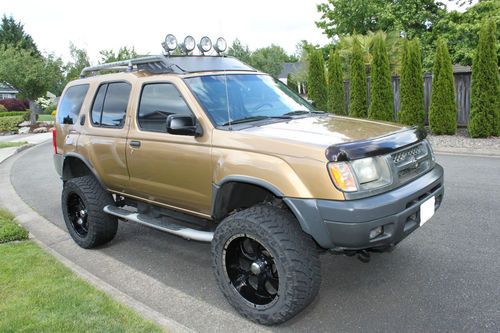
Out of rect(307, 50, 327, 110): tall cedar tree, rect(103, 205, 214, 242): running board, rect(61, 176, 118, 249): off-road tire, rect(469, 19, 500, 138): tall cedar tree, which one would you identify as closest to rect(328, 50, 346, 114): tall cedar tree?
rect(307, 50, 327, 110): tall cedar tree

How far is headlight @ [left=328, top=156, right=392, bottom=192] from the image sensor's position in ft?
9.88

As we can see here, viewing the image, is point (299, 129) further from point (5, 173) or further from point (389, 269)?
point (5, 173)

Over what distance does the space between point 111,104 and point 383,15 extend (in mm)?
25307

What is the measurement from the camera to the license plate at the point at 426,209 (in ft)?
11.0

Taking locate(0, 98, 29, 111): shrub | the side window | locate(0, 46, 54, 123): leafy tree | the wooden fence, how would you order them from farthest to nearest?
locate(0, 98, 29, 111): shrub < locate(0, 46, 54, 123): leafy tree < the wooden fence < the side window

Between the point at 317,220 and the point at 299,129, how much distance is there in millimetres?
904

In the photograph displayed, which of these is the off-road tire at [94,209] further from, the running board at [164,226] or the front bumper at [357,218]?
the front bumper at [357,218]

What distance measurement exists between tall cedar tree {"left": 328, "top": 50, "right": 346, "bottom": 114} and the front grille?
43.3 ft

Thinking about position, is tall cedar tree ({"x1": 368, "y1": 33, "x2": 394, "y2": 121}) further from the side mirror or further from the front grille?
the side mirror

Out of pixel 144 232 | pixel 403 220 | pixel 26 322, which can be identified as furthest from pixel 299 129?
pixel 144 232

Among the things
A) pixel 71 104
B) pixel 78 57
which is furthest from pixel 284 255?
pixel 78 57

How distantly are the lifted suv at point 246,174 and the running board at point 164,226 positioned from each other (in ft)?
0.06

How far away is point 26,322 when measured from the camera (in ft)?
10.9

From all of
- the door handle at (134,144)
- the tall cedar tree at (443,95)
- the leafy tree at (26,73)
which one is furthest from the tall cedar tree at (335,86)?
the leafy tree at (26,73)
